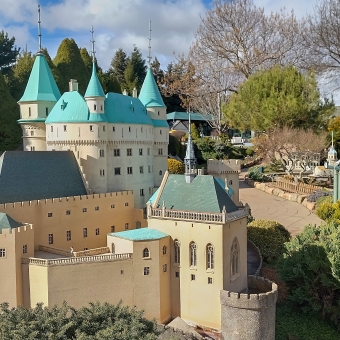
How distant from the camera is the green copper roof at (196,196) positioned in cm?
2572

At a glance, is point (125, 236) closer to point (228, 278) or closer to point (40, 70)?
point (228, 278)

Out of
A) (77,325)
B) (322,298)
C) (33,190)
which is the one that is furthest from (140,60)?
(77,325)

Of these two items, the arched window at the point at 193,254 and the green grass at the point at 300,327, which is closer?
the arched window at the point at 193,254

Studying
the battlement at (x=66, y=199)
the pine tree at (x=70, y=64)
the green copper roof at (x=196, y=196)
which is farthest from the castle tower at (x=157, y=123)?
the pine tree at (x=70, y=64)

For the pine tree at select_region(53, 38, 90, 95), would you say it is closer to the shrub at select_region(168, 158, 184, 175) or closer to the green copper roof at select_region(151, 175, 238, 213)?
the shrub at select_region(168, 158, 184, 175)

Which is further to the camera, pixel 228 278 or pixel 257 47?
pixel 257 47

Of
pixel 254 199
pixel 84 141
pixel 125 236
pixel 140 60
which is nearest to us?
pixel 125 236

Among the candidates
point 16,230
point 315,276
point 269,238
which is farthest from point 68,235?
point 269,238

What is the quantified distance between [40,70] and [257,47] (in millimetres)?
28984

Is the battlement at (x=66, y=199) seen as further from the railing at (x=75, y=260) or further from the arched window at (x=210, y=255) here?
the arched window at (x=210, y=255)

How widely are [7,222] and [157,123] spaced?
1677 centimetres

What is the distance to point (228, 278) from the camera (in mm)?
25375

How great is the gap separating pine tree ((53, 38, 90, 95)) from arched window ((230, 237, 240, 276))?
34.9 metres

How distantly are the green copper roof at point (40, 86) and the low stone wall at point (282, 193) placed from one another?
28.3 metres
